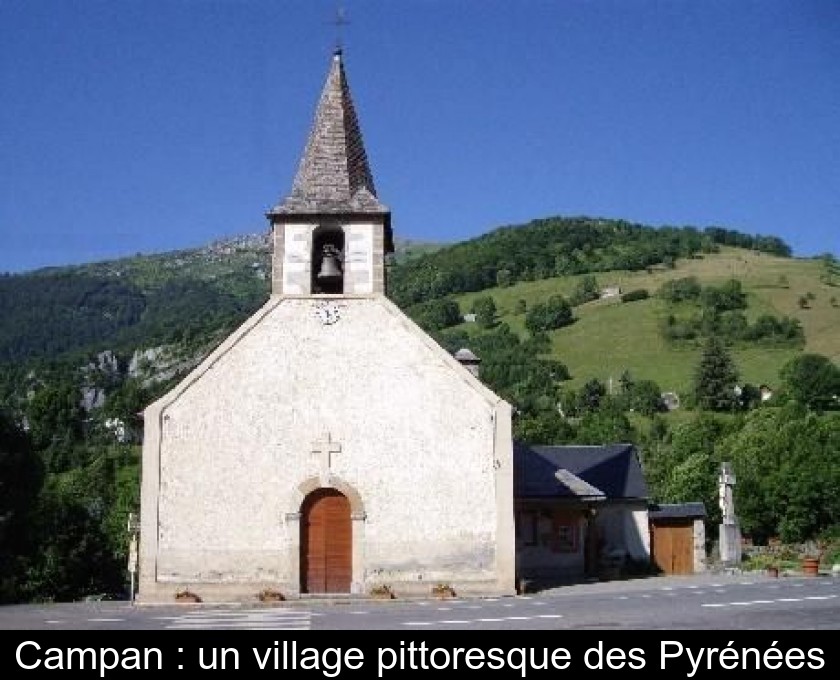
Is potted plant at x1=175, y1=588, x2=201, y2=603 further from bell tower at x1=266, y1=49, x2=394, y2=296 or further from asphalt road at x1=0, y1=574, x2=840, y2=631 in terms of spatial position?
bell tower at x1=266, y1=49, x2=394, y2=296

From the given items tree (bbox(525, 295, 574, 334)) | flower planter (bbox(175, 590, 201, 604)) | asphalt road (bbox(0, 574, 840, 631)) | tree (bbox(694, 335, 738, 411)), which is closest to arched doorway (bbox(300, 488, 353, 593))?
asphalt road (bbox(0, 574, 840, 631))

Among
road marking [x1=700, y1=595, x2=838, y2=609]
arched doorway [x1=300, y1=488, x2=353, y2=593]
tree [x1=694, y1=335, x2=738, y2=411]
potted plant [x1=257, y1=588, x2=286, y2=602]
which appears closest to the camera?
road marking [x1=700, y1=595, x2=838, y2=609]

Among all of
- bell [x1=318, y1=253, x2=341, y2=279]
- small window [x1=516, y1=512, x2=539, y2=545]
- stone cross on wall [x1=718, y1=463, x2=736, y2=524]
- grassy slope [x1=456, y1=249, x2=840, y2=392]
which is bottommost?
small window [x1=516, y1=512, x2=539, y2=545]

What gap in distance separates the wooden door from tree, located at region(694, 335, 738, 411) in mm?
68543

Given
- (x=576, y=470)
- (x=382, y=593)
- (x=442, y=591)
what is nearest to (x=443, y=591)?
(x=442, y=591)

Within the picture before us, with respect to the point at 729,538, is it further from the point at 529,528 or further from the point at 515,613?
the point at 515,613

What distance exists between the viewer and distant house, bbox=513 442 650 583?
118 ft

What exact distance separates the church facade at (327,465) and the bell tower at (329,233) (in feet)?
1.89

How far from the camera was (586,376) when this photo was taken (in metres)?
121

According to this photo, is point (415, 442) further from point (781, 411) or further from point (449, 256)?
point (449, 256)

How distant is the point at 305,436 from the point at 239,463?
5.87 feet

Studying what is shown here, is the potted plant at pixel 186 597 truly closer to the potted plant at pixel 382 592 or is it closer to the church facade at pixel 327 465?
the church facade at pixel 327 465

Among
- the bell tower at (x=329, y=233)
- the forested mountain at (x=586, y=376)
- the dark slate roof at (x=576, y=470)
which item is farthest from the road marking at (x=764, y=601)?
the forested mountain at (x=586, y=376)

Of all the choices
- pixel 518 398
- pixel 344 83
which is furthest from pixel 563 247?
pixel 344 83
